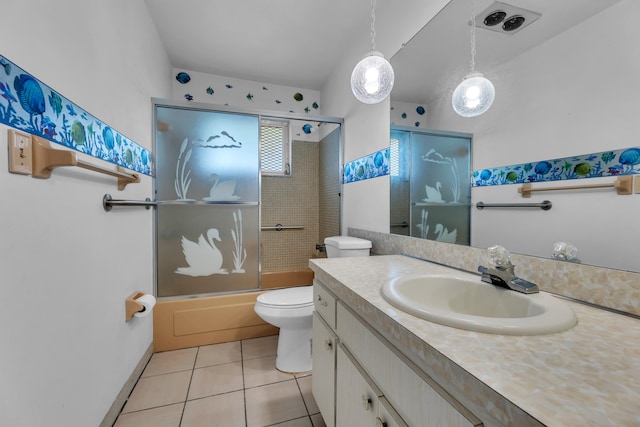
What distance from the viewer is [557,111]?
844 mm

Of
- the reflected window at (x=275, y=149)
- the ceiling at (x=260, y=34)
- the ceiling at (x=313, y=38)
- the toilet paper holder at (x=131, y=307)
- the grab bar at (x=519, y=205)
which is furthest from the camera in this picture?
the reflected window at (x=275, y=149)

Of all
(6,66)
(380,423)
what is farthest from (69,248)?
(380,423)

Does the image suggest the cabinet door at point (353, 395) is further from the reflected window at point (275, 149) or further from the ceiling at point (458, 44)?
the reflected window at point (275, 149)

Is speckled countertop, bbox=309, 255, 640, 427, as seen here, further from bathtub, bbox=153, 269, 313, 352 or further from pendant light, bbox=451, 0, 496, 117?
bathtub, bbox=153, 269, 313, 352

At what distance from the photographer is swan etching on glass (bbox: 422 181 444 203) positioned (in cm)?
133

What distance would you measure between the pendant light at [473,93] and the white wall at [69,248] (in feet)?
5.26

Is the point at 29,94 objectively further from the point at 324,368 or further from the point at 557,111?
the point at 557,111

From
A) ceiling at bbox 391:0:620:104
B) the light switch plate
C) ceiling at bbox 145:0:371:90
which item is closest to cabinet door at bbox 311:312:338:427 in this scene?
the light switch plate

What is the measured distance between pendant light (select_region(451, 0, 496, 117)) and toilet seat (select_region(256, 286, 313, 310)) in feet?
4.61

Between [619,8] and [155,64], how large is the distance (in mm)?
2595

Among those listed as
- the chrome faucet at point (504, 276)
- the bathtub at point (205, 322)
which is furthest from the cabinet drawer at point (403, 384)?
the bathtub at point (205, 322)

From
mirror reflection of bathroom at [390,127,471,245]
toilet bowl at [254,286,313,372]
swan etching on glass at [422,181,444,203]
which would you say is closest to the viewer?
mirror reflection of bathroom at [390,127,471,245]

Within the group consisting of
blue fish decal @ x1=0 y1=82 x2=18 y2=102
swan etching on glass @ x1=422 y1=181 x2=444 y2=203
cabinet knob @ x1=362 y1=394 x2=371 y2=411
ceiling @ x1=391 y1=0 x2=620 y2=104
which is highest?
ceiling @ x1=391 y1=0 x2=620 y2=104

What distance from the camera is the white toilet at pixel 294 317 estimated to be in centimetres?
171
